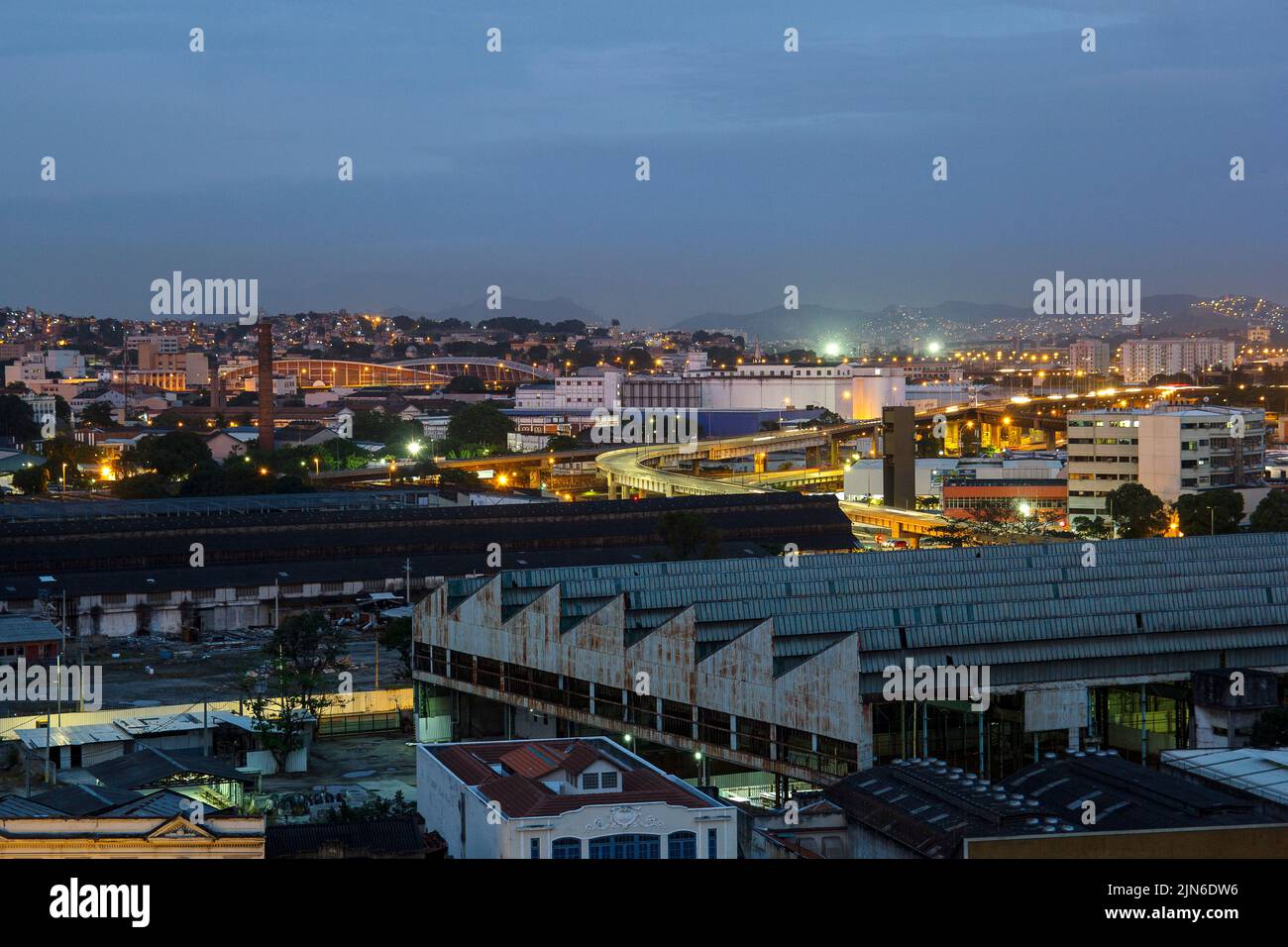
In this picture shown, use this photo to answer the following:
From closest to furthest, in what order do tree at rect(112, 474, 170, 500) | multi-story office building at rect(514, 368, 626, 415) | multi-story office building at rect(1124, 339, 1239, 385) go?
tree at rect(112, 474, 170, 500), multi-story office building at rect(514, 368, 626, 415), multi-story office building at rect(1124, 339, 1239, 385)

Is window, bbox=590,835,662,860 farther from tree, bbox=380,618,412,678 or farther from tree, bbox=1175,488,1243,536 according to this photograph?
tree, bbox=1175,488,1243,536

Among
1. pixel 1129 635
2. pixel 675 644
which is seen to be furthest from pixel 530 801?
pixel 1129 635

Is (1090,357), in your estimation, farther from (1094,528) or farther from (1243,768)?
(1243,768)

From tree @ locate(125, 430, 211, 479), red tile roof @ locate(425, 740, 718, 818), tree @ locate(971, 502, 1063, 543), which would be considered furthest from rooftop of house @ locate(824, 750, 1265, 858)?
tree @ locate(125, 430, 211, 479)

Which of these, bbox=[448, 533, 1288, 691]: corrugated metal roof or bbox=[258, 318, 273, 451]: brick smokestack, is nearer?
bbox=[448, 533, 1288, 691]: corrugated metal roof

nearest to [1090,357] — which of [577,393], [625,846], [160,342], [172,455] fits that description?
[160,342]

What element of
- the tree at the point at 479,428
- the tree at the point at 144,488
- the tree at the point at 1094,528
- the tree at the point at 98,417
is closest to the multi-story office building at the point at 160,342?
the tree at the point at 98,417

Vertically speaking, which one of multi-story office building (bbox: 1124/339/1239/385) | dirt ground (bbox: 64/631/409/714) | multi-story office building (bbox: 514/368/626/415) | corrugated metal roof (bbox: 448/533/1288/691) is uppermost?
multi-story office building (bbox: 1124/339/1239/385)

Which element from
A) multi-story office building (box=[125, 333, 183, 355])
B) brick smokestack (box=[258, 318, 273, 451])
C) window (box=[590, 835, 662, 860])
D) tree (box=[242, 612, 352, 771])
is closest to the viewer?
window (box=[590, 835, 662, 860])
